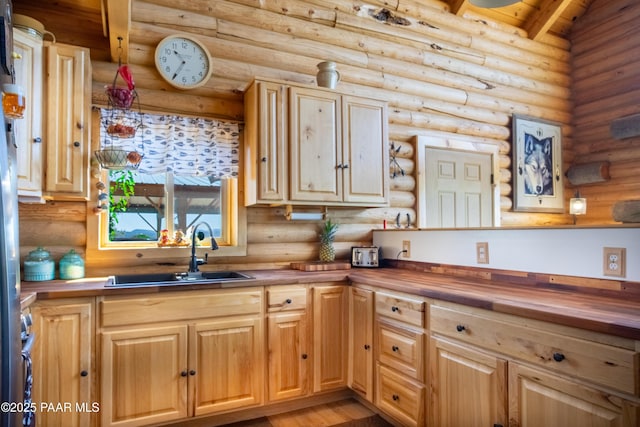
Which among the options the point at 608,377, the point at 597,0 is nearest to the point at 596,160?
the point at 597,0

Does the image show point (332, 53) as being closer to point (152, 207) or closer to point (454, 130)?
point (454, 130)

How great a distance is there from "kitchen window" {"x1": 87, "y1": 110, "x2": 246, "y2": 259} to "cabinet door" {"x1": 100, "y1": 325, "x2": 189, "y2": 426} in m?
0.68

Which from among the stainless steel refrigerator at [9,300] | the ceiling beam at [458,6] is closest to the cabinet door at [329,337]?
the stainless steel refrigerator at [9,300]

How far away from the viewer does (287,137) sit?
290 centimetres

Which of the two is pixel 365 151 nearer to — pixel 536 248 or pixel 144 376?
pixel 536 248

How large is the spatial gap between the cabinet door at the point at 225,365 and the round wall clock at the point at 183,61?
1697mm

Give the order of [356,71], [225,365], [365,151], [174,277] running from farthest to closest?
[356,71]
[365,151]
[174,277]
[225,365]

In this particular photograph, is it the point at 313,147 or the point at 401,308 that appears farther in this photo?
the point at 313,147

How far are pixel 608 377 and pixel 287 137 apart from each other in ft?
7.34

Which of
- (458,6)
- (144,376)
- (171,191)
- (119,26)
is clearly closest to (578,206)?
(458,6)

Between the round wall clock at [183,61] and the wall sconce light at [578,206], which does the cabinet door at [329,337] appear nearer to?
the round wall clock at [183,61]

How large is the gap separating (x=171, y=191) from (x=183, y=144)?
0.38 m

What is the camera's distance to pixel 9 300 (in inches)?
35.9

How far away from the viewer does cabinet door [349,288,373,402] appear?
2582mm
